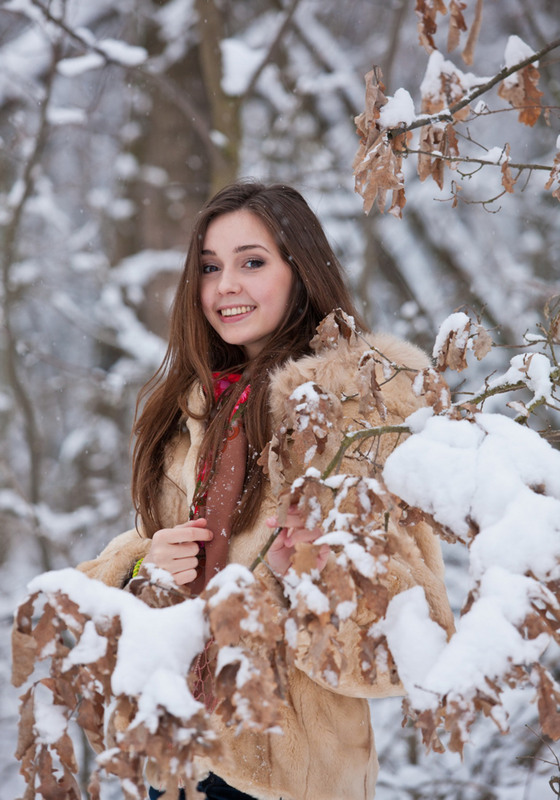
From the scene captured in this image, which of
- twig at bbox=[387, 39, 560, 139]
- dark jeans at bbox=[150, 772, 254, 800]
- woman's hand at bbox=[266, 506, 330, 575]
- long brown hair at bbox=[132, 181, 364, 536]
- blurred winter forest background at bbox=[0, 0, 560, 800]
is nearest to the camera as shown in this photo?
woman's hand at bbox=[266, 506, 330, 575]

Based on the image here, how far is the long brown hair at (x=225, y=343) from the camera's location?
196cm

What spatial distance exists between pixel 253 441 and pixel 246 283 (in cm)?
47

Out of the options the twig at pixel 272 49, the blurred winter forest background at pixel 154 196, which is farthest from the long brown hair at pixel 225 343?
the twig at pixel 272 49

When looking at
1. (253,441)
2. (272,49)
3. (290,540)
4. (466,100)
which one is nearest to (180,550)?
(253,441)

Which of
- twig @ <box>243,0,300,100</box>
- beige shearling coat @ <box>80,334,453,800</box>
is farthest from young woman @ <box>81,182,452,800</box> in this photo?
twig @ <box>243,0,300,100</box>

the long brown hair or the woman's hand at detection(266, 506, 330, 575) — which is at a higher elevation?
the long brown hair

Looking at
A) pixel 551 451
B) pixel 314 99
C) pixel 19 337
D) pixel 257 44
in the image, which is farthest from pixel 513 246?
pixel 551 451

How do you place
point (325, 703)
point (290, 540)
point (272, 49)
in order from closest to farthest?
point (290, 540)
point (325, 703)
point (272, 49)

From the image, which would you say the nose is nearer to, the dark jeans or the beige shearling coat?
the beige shearling coat

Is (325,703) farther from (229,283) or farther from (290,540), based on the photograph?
(229,283)

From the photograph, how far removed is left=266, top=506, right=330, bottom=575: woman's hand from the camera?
1.11m

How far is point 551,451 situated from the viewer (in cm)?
110

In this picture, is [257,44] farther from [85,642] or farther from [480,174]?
[85,642]

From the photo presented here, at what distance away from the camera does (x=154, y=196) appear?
6230 mm
